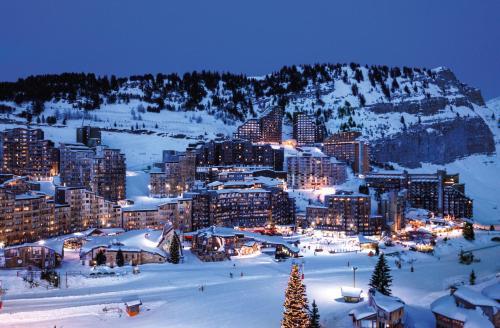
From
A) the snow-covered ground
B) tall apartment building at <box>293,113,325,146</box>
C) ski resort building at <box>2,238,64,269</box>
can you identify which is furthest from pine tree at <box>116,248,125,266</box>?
tall apartment building at <box>293,113,325,146</box>

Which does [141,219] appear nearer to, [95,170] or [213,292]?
[95,170]

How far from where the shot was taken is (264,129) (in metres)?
118

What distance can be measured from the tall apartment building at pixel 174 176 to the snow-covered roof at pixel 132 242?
22846mm

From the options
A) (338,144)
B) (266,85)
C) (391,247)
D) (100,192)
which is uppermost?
(266,85)

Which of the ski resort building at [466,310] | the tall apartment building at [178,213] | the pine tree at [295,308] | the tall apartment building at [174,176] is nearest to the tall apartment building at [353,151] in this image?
the tall apartment building at [174,176]

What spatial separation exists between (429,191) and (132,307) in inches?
2883

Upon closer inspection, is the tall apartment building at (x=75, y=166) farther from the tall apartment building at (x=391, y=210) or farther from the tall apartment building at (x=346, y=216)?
the tall apartment building at (x=391, y=210)

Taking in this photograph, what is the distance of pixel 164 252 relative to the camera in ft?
168

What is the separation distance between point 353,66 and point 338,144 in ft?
210

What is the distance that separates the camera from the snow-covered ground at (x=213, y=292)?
31.8m

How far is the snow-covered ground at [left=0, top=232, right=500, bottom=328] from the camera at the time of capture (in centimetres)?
3184

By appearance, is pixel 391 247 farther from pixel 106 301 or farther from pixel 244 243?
pixel 106 301

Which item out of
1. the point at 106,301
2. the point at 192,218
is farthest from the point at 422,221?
the point at 106,301

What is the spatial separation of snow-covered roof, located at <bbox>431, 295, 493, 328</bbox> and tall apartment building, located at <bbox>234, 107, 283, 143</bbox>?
86.1 m
